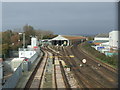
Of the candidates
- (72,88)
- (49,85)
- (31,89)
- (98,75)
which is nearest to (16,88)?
(31,89)

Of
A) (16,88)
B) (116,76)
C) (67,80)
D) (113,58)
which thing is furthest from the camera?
(113,58)

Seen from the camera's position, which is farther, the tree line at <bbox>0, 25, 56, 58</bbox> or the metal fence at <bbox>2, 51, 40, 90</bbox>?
the tree line at <bbox>0, 25, 56, 58</bbox>

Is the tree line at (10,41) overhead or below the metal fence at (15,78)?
overhead

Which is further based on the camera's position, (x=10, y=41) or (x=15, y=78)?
(x=10, y=41)

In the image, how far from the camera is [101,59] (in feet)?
68.0

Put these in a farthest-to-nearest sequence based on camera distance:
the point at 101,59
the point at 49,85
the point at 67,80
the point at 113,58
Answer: the point at 101,59, the point at 113,58, the point at 67,80, the point at 49,85

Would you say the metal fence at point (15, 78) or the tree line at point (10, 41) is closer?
the metal fence at point (15, 78)

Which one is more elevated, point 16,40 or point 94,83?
point 16,40

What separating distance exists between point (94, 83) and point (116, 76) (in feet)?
9.09

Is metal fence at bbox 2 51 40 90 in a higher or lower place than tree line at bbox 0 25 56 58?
lower

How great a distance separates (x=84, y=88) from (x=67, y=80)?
1861mm

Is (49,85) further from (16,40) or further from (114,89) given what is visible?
(16,40)

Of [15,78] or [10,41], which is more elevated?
[10,41]

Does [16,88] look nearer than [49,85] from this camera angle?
Yes
